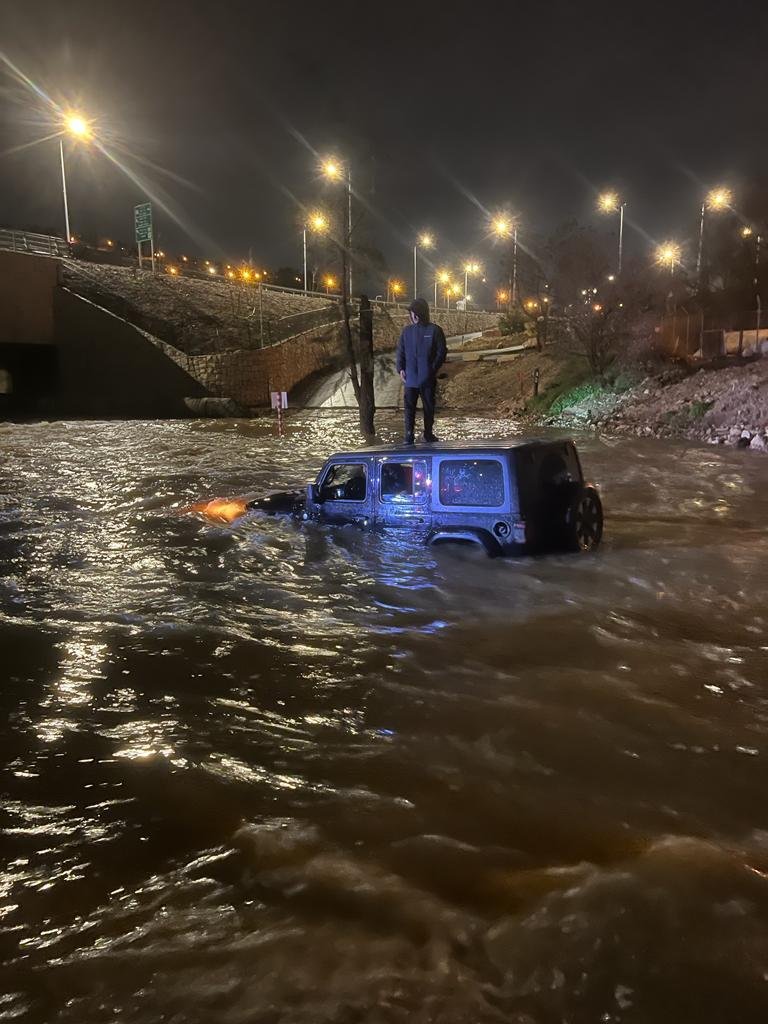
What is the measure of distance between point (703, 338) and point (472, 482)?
27.8 meters

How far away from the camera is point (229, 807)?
313cm

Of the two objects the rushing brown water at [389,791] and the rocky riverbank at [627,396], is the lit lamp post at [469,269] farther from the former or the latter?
the rushing brown water at [389,791]

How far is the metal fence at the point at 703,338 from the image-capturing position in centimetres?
2728

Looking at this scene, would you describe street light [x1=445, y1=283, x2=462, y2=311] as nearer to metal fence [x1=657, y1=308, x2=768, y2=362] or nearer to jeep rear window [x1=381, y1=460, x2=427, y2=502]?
→ metal fence [x1=657, y1=308, x2=768, y2=362]

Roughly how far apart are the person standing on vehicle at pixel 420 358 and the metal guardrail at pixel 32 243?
1238 inches

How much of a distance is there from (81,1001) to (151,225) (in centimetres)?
4435

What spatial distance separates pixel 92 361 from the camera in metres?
34.0

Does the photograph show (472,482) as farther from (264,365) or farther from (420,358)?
(264,365)

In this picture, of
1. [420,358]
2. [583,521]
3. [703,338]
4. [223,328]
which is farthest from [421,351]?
[223,328]

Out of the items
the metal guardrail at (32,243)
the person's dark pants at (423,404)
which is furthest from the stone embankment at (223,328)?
the person's dark pants at (423,404)

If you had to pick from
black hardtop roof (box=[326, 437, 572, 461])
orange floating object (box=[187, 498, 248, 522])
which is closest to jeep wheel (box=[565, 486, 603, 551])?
black hardtop roof (box=[326, 437, 572, 461])

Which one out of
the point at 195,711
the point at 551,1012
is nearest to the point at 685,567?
the point at 195,711

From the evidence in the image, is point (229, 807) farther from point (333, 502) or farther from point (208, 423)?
point (208, 423)

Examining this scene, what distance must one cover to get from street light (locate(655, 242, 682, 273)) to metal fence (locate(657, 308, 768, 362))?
5.45 m
